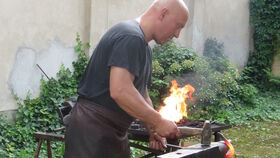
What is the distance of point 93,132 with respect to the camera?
3066mm

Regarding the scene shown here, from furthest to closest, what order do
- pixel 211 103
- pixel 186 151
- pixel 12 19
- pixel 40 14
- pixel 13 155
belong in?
pixel 211 103, pixel 40 14, pixel 12 19, pixel 13 155, pixel 186 151

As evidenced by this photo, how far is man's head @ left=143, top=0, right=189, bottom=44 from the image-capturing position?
2943 millimetres

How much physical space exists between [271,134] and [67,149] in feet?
21.2

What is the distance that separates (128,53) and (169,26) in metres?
0.43

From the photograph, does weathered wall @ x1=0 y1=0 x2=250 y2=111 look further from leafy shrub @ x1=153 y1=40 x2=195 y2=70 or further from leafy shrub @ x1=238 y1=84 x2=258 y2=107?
leafy shrub @ x1=238 y1=84 x2=258 y2=107

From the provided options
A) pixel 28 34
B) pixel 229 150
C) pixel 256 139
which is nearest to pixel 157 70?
pixel 256 139

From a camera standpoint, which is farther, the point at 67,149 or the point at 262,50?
the point at 262,50

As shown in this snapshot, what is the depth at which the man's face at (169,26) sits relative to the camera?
295 centimetres

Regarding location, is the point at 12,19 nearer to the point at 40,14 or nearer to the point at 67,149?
the point at 40,14

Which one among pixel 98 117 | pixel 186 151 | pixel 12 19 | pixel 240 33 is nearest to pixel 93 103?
pixel 98 117

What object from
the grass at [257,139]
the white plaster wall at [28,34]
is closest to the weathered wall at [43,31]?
the white plaster wall at [28,34]

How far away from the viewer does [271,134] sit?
866 centimetres

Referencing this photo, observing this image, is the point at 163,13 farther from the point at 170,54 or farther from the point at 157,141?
the point at 170,54

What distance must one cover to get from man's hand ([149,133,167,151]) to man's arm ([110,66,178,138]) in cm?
73
